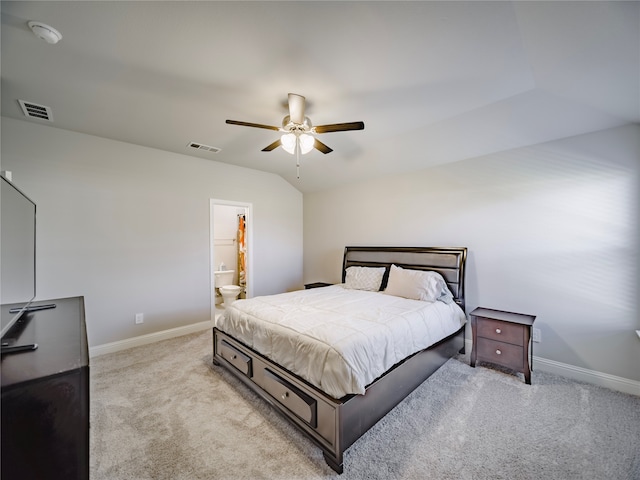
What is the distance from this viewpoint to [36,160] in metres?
2.83

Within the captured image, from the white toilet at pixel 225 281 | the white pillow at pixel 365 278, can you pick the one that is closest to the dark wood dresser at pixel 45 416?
the white pillow at pixel 365 278

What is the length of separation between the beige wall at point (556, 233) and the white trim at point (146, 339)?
11.5 feet

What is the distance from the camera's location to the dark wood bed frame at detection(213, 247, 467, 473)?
63.5 inches

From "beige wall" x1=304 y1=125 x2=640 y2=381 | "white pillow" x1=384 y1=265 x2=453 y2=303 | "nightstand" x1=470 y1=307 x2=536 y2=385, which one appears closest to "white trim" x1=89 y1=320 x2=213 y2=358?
"white pillow" x1=384 y1=265 x2=453 y2=303

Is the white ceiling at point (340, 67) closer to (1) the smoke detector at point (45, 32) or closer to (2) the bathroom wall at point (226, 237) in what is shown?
(1) the smoke detector at point (45, 32)

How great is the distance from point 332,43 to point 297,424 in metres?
2.65

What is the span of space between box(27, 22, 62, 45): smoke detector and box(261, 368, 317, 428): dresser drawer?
2.72 m

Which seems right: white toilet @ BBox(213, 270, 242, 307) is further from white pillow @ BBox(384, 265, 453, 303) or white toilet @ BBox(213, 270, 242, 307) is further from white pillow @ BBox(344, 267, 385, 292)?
white pillow @ BBox(384, 265, 453, 303)

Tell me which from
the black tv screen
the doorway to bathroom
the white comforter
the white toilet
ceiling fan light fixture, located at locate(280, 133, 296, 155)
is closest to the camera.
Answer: the black tv screen

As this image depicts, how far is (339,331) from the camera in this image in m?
1.94

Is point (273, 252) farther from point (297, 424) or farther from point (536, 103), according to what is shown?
point (536, 103)

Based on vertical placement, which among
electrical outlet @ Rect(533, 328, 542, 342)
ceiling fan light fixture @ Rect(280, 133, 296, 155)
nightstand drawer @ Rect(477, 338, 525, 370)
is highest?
ceiling fan light fixture @ Rect(280, 133, 296, 155)

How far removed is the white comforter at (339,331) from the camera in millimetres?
A: 1703

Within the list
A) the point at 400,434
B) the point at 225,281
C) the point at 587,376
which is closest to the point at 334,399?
the point at 400,434
